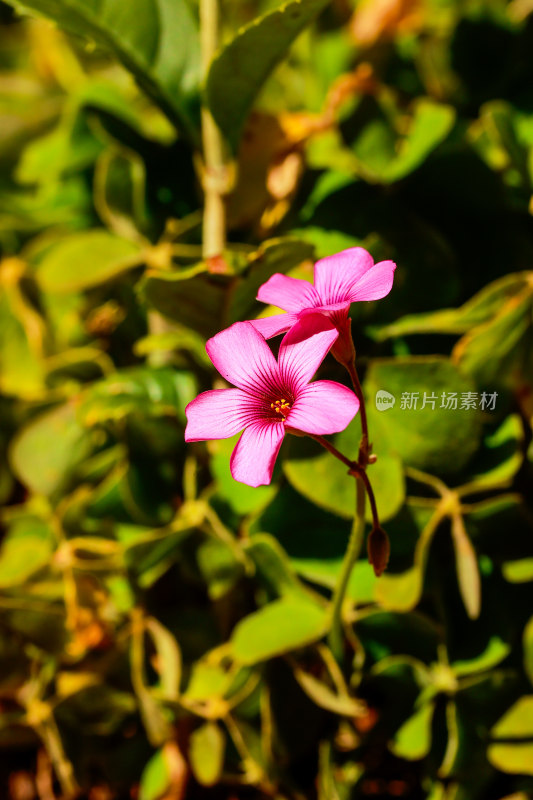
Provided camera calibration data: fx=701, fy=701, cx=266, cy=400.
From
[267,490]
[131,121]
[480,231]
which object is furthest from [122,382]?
[480,231]

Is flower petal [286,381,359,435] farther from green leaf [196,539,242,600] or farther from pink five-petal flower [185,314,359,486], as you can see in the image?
green leaf [196,539,242,600]

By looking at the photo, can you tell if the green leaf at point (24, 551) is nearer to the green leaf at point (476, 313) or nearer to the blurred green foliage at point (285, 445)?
the blurred green foliage at point (285, 445)

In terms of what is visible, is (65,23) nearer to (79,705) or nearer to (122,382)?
(122,382)

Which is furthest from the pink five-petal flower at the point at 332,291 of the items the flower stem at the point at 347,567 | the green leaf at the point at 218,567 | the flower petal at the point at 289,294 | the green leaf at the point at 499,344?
the green leaf at the point at 218,567

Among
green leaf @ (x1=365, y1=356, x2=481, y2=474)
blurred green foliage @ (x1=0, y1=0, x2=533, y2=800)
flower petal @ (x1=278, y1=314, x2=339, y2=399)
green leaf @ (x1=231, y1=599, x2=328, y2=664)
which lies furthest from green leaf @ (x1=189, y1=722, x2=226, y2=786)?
flower petal @ (x1=278, y1=314, x2=339, y2=399)

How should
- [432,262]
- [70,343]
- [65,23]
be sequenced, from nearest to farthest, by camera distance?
1. [65,23]
2. [432,262]
3. [70,343]
